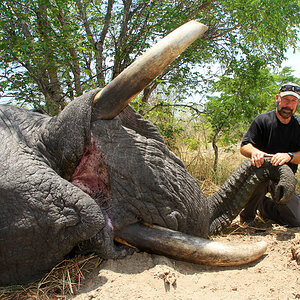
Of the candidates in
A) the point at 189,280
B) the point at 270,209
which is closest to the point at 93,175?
the point at 189,280

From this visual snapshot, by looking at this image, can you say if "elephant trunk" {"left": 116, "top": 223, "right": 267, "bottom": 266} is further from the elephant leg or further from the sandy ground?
the elephant leg

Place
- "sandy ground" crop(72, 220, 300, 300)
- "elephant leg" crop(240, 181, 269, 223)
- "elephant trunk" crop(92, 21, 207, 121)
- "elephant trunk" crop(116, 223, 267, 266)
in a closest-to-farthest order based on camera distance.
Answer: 1. "sandy ground" crop(72, 220, 300, 300)
2. "elephant trunk" crop(92, 21, 207, 121)
3. "elephant trunk" crop(116, 223, 267, 266)
4. "elephant leg" crop(240, 181, 269, 223)

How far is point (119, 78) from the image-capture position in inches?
94.0

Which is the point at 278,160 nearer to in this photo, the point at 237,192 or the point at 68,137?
the point at 237,192

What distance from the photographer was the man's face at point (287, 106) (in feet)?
13.6

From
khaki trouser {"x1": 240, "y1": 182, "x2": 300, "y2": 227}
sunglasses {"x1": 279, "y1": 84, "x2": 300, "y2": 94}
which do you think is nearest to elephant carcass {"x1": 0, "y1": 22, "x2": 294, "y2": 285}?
khaki trouser {"x1": 240, "y1": 182, "x2": 300, "y2": 227}

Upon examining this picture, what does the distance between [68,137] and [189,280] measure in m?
1.39

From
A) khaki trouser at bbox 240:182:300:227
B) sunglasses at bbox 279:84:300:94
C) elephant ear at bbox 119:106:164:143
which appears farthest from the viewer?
sunglasses at bbox 279:84:300:94

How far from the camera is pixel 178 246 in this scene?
241 cm

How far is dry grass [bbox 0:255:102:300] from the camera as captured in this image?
2.19m

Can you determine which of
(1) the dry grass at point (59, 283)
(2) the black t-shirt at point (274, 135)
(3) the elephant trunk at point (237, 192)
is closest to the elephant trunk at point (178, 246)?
(1) the dry grass at point (59, 283)

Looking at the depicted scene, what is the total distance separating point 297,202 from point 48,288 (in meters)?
3.01

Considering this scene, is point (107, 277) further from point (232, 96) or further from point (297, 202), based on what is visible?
point (232, 96)

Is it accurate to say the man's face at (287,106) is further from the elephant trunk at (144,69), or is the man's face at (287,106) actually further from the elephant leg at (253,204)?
the elephant trunk at (144,69)
